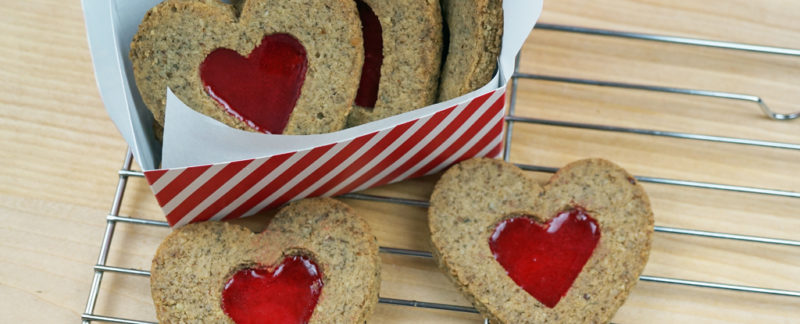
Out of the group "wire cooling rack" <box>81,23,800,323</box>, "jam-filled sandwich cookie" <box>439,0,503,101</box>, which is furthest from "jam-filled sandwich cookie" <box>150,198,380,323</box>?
"jam-filled sandwich cookie" <box>439,0,503,101</box>

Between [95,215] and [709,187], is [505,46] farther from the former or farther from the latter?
[95,215]

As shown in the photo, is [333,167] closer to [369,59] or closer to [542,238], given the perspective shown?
[369,59]

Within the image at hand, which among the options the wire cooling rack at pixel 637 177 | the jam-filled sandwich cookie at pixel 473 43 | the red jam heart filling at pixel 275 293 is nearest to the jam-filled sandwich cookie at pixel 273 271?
the red jam heart filling at pixel 275 293

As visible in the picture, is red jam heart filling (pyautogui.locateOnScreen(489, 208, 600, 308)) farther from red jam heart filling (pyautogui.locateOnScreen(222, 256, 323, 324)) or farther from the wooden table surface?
red jam heart filling (pyautogui.locateOnScreen(222, 256, 323, 324))

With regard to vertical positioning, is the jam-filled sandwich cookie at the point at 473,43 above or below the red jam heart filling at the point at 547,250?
above

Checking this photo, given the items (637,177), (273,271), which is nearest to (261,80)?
(273,271)

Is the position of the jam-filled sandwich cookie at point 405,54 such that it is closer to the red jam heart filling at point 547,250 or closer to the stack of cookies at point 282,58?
the stack of cookies at point 282,58

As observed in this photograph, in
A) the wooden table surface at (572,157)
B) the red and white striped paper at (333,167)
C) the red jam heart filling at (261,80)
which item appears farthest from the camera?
the wooden table surface at (572,157)

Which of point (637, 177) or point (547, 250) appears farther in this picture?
point (637, 177)
